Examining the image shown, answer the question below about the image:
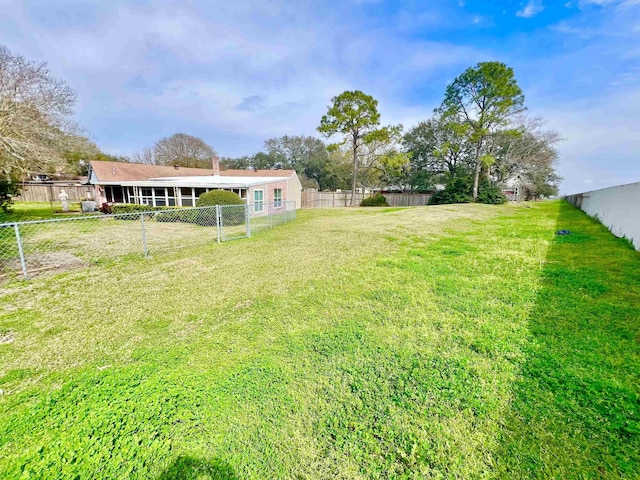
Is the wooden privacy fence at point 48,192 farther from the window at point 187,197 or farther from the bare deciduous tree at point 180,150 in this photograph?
the bare deciduous tree at point 180,150

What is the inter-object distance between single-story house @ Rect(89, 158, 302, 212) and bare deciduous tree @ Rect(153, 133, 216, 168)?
19.0 m

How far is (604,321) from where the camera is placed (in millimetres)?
3346

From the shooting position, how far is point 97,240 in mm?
9430

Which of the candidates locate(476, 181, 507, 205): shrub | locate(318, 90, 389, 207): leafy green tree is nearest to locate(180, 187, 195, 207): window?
locate(318, 90, 389, 207): leafy green tree

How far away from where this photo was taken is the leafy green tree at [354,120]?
80.7 feet

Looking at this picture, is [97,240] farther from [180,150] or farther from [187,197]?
[180,150]

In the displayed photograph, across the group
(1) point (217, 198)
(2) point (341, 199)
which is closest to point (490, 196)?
(2) point (341, 199)

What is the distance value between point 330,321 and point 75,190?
3497 cm

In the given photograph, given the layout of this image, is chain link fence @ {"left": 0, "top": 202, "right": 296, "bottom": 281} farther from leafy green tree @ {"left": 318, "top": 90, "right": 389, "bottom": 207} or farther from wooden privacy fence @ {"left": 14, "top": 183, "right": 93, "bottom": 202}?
wooden privacy fence @ {"left": 14, "top": 183, "right": 93, "bottom": 202}

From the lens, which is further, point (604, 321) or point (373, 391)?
point (604, 321)

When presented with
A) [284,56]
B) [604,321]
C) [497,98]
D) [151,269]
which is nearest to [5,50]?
[284,56]

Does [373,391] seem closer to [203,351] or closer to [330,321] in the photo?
→ [330,321]

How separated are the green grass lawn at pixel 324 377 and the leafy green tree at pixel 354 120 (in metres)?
23.3

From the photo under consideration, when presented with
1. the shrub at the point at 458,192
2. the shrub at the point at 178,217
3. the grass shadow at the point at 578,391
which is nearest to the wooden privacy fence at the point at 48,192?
the shrub at the point at 178,217
